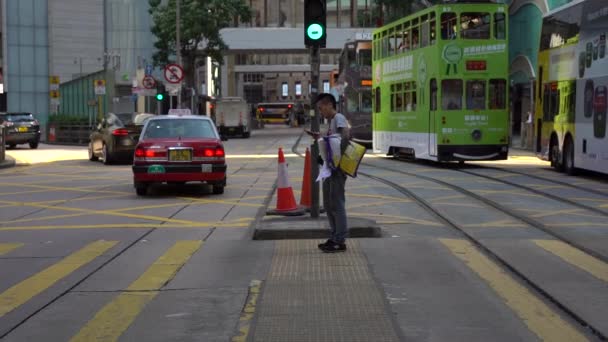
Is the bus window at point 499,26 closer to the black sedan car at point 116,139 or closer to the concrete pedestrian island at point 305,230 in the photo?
the black sedan car at point 116,139

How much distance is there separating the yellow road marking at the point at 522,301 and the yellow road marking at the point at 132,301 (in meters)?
2.95

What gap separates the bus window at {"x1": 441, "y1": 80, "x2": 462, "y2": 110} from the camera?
2275 cm

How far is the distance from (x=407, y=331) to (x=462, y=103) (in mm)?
17408

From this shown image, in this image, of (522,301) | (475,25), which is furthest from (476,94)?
(522,301)

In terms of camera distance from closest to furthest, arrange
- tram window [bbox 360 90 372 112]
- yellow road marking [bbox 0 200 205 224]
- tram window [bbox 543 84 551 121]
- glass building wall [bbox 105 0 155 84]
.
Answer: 1. yellow road marking [bbox 0 200 205 224]
2. tram window [bbox 543 84 551 121]
3. tram window [bbox 360 90 372 112]
4. glass building wall [bbox 105 0 155 84]

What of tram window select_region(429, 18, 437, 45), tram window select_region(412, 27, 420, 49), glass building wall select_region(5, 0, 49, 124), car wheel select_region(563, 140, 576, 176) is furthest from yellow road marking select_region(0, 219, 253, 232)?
glass building wall select_region(5, 0, 49, 124)

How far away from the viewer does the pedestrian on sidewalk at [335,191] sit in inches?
357

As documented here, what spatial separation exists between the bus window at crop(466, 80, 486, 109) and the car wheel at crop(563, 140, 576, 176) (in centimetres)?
298

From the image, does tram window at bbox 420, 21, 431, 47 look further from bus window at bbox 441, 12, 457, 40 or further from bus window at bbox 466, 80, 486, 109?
bus window at bbox 466, 80, 486, 109

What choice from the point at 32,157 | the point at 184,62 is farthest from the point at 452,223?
the point at 184,62

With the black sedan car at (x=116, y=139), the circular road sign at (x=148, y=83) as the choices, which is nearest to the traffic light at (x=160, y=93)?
A: the circular road sign at (x=148, y=83)

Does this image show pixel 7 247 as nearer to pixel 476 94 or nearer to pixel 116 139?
pixel 116 139

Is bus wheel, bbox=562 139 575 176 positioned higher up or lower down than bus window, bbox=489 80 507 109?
lower down

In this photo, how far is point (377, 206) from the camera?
543 inches
